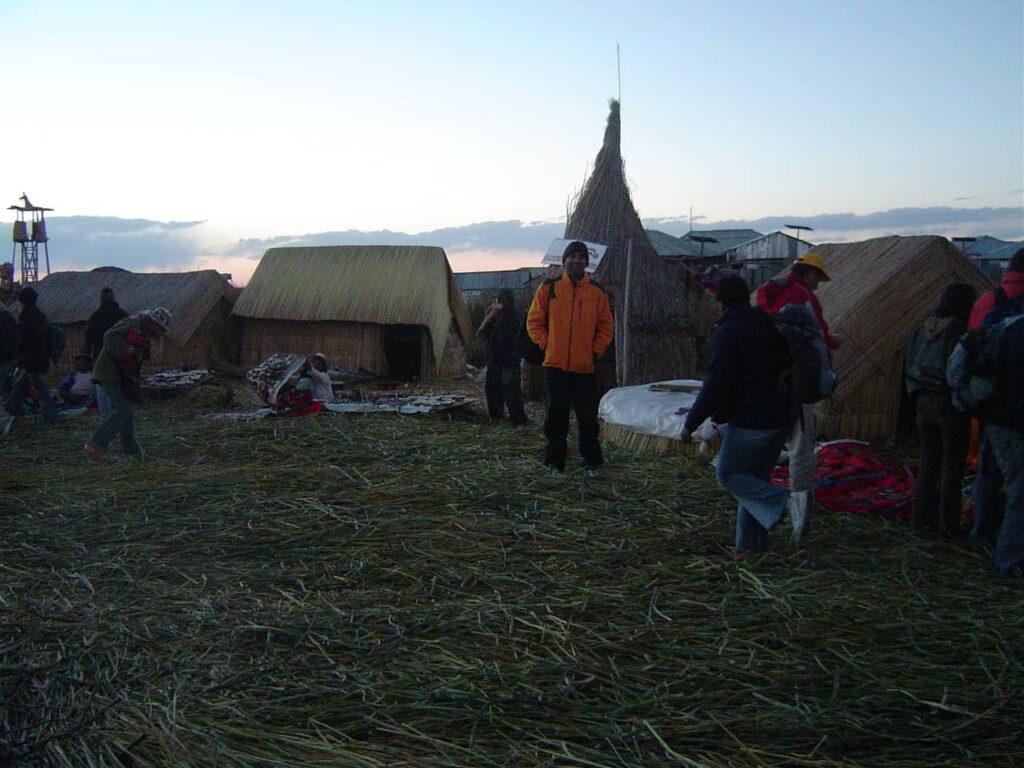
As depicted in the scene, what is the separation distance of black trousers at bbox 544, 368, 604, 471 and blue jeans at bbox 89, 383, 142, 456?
3.50 metres

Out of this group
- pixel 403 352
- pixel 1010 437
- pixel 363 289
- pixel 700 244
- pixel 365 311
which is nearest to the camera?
pixel 1010 437

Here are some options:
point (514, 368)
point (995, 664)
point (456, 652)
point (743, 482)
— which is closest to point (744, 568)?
point (743, 482)

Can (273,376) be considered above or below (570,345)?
below

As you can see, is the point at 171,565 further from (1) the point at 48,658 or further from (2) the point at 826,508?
(2) the point at 826,508

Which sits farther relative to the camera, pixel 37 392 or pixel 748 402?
pixel 37 392

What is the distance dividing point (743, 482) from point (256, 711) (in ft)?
8.19

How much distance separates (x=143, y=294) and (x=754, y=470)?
50.8 feet

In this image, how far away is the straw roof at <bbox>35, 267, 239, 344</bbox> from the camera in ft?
54.8

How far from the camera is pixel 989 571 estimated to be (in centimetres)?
446

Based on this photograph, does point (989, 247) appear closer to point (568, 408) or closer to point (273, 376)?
point (273, 376)

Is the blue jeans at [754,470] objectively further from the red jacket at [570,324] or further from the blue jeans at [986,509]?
the red jacket at [570,324]

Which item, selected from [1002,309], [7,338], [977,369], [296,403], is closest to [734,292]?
[977,369]

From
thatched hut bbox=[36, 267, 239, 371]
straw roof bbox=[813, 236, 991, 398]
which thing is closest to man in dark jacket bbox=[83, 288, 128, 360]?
thatched hut bbox=[36, 267, 239, 371]

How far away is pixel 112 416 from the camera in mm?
7391
